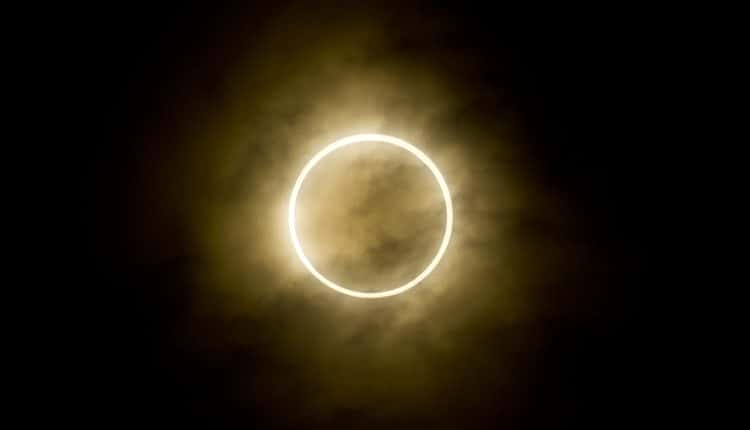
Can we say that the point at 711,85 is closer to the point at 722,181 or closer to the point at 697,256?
the point at 722,181

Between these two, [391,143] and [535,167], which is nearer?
[391,143]

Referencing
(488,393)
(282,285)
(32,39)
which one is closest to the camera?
(32,39)

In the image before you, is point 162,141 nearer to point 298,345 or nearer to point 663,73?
point 298,345

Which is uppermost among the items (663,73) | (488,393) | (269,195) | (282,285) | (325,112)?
(663,73)

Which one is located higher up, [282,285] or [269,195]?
[269,195]

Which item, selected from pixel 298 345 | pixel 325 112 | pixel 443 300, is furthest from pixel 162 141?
pixel 443 300

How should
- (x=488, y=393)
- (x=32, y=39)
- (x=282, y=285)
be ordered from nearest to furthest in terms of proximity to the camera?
1. (x=32, y=39)
2. (x=282, y=285)
3. (x=488, y=393)

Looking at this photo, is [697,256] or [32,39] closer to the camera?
[32,39]
